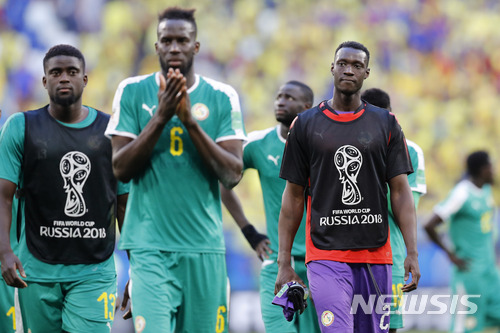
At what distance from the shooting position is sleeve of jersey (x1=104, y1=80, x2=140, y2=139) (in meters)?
5.26

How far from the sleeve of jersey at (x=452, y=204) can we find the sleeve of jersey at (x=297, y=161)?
18.0 feet

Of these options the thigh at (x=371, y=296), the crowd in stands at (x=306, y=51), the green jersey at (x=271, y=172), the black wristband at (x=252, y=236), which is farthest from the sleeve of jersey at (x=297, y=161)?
the crowd in stands at (x=306, y=51)

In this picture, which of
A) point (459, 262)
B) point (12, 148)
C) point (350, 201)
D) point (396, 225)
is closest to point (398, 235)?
point (396, 225)

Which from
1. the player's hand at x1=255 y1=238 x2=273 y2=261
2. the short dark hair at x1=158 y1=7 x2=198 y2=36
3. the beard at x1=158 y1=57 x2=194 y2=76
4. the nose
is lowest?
the player's hand at x1=255 y1=238 x2=273 y2=261

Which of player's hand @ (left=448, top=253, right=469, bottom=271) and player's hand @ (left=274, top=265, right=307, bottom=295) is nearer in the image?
player's hand @ (left=274, top=265, right=307, bottom=295)

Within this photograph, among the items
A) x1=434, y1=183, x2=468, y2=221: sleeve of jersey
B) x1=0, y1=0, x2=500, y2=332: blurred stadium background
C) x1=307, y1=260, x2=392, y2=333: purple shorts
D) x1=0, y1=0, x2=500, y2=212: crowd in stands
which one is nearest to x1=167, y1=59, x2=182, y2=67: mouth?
x1=307, y1=260, x2=392, y2=333: purple shorts

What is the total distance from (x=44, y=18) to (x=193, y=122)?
503 inches

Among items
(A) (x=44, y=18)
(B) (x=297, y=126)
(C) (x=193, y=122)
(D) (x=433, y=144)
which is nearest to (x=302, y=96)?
(B) (x=297, y=126)

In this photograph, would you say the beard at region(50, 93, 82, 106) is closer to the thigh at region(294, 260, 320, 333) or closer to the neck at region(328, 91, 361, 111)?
the neck at region(328, 91, 361, 111)

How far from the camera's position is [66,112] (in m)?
5.93

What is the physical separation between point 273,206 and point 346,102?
1798 millimetres

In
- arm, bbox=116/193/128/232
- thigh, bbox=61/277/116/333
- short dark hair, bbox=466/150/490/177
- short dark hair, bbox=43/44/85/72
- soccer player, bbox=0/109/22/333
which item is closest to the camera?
thigh, bbox=61/277/116/333

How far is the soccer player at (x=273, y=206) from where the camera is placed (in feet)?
22.2

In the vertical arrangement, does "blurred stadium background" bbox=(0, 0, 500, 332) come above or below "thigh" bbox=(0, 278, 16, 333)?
above
